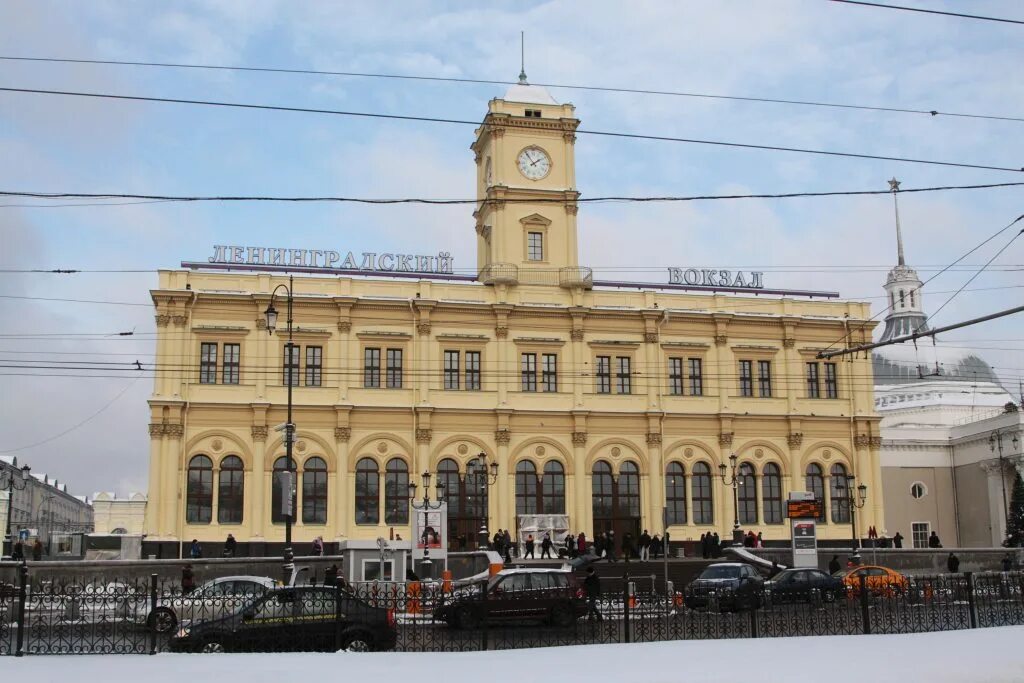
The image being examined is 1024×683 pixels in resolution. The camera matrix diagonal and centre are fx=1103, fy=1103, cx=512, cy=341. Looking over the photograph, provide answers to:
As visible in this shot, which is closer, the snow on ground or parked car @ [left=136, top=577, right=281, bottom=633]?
the snow on ground

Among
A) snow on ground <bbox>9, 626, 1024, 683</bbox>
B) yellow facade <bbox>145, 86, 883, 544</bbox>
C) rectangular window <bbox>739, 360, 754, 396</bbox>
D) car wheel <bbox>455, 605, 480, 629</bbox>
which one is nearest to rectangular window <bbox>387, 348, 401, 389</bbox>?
yellow facade <bbox>145, 86, 883, 544</bbox>

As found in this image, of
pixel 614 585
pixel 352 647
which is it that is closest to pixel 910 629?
pixel 352 647

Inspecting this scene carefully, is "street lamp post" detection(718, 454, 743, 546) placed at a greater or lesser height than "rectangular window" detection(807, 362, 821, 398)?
lesser

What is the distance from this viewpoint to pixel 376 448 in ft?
164

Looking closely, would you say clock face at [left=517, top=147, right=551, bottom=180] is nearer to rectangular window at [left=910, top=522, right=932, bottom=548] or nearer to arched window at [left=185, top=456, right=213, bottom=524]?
arched window at [left=185, top=456, right=213, bottom=524]

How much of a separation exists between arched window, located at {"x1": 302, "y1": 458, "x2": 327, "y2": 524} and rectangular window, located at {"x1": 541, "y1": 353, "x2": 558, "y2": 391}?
36.0ft

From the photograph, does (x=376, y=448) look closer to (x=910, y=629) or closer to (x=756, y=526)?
(x=756, y=526)

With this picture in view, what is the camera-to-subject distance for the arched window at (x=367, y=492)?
162 feet

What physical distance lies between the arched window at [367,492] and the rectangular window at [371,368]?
11.4ft

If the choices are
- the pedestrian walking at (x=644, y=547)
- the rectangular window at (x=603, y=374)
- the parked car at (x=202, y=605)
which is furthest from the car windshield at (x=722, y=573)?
the rectangular window at (x=603, y=374)

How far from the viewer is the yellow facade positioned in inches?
1908

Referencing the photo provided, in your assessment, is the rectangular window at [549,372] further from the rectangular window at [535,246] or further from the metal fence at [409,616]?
the metal fence at [409,616]

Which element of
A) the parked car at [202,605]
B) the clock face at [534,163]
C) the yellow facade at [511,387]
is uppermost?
the clock face at [534,163]

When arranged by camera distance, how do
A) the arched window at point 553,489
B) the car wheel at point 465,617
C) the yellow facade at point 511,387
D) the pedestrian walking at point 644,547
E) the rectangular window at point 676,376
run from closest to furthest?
the car wheel at point 465,617 < the pedestrian walking at point 644,547 < the yellow facade at point 511,387 < the arched window at point 553,489 < the rectangular window at point 676,376
